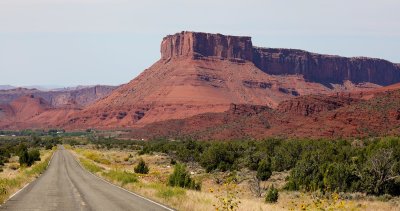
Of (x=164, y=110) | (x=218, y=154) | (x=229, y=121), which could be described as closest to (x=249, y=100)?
(x=164, y=110)

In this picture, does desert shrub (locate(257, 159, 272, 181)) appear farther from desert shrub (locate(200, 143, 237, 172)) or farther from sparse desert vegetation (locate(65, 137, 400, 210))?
desert shrub (locate(200, 143, 237, 172))

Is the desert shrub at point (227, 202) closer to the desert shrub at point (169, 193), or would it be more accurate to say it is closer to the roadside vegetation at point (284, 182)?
the roadside vegetation at point (284, 182)

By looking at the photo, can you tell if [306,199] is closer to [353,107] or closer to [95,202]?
[95,202]

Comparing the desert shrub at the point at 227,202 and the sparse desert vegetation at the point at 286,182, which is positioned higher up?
the desert shrub at the point at 227,202

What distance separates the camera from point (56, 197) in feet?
71.6

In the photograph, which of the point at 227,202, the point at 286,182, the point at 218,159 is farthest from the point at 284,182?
the point at 227,202

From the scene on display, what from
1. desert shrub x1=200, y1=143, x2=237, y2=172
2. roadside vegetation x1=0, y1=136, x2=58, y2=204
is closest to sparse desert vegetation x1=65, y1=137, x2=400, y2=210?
desert shrub x1=200, y1=143, x2=237, y2=172

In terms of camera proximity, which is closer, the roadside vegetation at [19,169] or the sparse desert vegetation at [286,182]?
the sparse desert vegetation at [286,182]

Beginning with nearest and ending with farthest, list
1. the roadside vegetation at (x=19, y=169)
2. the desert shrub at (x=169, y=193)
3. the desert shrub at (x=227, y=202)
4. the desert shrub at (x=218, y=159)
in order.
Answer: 1. the desert shrub at (x=227, y=202)
2. the desert shrub at (x=169, y=193)
3. the roadside vegetation at (x=19, y=169)
4. the desert shrub at (x=218, y=159)

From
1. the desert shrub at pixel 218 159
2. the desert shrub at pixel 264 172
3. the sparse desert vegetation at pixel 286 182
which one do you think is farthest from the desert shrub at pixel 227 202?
the desert shrub at pixel 218 159

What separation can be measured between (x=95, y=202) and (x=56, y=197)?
9.22 ft

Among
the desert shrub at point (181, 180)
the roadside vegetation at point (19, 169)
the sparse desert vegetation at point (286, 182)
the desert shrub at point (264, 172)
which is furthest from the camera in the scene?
the desert shrub at point (264, 172)

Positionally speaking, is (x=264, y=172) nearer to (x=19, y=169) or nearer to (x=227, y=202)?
(x=227, y=202)

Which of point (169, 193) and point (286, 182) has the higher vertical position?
point (169, 193)
